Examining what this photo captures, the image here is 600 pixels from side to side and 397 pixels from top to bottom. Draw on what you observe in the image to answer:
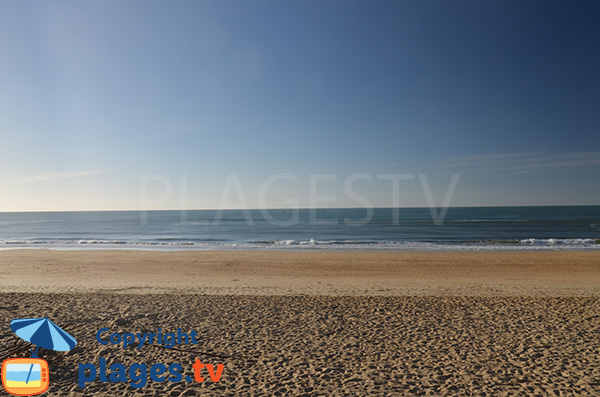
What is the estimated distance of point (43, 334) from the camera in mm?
4809

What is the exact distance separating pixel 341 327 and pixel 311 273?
8.18 meters

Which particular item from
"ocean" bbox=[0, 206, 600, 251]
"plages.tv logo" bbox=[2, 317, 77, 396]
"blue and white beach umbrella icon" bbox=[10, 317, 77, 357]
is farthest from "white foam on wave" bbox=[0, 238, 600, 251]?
"plages.tv logo" bbox=[2, 317, 77, 396]

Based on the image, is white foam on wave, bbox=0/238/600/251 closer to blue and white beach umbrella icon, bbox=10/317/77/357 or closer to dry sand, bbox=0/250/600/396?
dry sand, bbox=0/250/600/396

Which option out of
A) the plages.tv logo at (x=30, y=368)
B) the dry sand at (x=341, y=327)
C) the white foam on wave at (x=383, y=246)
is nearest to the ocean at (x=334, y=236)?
the white foam on wave at (x=383, y=246)

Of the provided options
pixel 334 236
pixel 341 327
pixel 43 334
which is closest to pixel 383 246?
pixel 334 236

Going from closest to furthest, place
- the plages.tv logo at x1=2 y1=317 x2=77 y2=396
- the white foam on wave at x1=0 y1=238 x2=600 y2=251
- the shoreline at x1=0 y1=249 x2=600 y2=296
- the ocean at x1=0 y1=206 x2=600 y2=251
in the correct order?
the plages.tv logo at x1=2 y1=317 x2=77 y2=396
the shoreline at x1=0 y1=249 x2=600 y2=296
the white foam on wave at x1=0 y1=238 x2=600 y2=251
the ocean at x1=0 y1=206 x2=600 y2=251

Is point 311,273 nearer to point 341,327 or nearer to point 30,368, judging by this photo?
point 341,327

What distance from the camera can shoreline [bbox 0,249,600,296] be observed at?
12172 millimetres

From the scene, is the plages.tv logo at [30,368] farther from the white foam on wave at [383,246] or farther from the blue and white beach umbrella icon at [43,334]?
the white foam on wave at [383,246]

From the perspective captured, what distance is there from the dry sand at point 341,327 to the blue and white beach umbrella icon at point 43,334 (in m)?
0.86

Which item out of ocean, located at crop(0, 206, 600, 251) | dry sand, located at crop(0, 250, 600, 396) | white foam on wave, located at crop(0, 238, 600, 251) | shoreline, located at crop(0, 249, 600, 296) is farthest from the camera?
ocean, located at crop(0, 206, 600, 251)

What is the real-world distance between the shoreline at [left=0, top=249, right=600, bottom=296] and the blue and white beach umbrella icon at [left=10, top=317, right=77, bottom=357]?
21.7ft

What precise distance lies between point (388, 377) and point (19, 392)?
531cm

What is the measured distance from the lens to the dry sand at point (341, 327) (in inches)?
213
